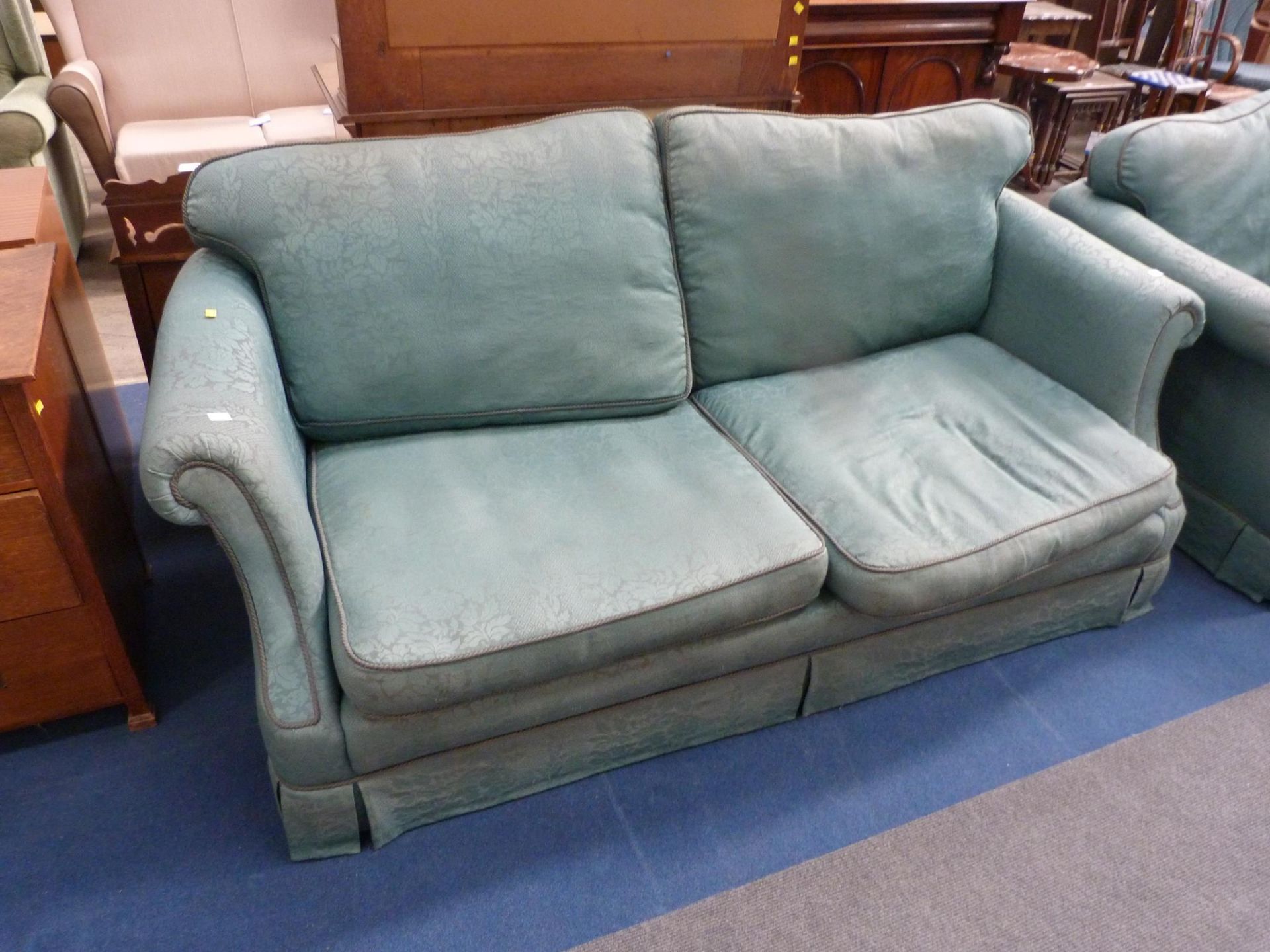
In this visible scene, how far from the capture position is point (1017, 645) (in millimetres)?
1752

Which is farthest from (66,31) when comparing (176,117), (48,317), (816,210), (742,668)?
(742,668)

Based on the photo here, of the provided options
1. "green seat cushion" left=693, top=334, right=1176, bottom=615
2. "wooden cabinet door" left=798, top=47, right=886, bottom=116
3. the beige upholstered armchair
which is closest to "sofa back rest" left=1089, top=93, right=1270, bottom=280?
"green seat cushion" left=693, top=334, right=1176, bottom=615

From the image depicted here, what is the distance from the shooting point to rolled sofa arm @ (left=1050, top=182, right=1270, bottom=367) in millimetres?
1740

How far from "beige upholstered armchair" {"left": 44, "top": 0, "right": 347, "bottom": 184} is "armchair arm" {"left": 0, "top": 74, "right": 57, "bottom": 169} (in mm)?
113

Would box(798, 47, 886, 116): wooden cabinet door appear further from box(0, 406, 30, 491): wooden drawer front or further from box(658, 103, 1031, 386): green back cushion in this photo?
box(0, 406, 30, 491): wooden drawer front

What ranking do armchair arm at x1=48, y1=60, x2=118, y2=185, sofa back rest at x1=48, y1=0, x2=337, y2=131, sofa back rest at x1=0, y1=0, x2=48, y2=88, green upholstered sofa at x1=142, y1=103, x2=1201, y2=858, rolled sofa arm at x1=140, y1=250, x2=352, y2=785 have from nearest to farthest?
rolled sofa arm at x1=140, y1=250, x2=352, y2=785, green upholstered sofa at x1=142, y1=103, x2=1201, y2=858, armchair arm at x1=48, y1=60, x2=118, y2=185, sofa back rest at x1=0, y1=0, x2=48, y2=88, sofa back rest at x1=48, y1=0, x2=337, y2=131

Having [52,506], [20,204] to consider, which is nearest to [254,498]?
[52,506]

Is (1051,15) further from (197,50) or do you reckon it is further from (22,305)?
(22,305)

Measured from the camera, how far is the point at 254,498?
3.69 feet

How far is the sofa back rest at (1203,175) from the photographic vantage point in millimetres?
1951

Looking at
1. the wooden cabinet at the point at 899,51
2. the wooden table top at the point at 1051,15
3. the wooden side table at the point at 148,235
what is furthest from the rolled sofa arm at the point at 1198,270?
the wooden table top at the point at 1051,15

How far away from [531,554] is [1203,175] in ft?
5.70

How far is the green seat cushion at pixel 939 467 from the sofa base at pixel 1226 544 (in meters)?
0.35

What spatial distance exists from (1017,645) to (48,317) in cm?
177
